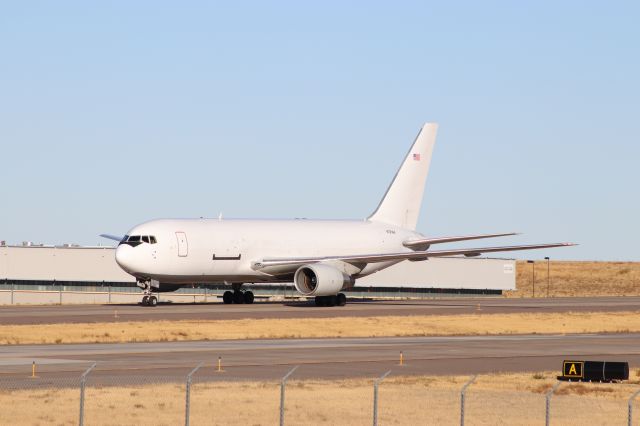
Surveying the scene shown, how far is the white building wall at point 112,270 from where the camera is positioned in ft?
350

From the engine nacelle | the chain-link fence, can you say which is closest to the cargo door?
the engine nacelle

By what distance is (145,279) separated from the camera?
7400cm

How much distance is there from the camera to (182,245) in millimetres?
73375

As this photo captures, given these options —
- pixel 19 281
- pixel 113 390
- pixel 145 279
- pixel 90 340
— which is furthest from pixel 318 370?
pixel 19 281

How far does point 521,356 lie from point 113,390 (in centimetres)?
1839

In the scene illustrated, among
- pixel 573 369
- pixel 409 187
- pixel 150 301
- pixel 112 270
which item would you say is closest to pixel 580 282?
pixel 112 270

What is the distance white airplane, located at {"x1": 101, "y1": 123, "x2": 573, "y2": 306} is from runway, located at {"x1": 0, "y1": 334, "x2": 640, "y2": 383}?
72.7 feet

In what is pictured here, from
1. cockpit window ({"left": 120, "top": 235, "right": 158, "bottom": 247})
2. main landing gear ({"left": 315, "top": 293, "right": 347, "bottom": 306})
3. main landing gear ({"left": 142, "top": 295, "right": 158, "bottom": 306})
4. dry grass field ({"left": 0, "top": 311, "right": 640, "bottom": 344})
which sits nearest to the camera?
dry grass field ({"left": 0, "top": 311, "right": 640, "bottom": 344})

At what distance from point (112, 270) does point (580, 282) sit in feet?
197

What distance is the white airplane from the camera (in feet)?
240

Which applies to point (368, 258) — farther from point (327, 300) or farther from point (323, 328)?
point (323, 328)

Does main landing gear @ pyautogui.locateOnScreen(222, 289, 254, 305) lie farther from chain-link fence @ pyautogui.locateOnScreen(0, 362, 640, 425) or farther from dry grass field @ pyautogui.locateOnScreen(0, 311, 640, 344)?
chain-link fence @ pyautogui.locateOnScreen(0, 362, 640, 425)

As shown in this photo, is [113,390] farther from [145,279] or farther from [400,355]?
[145,279]

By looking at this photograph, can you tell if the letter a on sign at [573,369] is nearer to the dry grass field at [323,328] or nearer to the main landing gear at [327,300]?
the dry grass field at [323,328]
